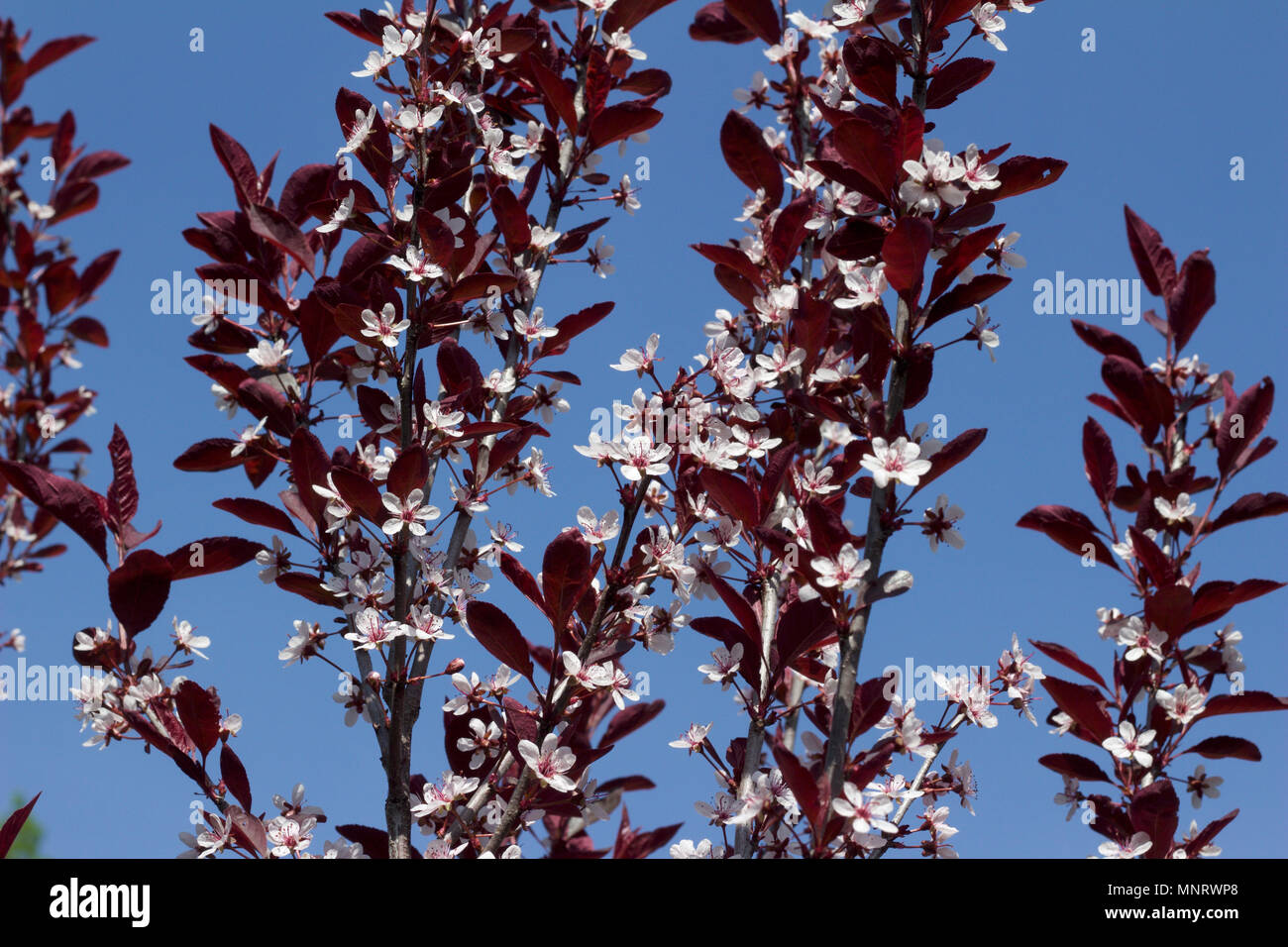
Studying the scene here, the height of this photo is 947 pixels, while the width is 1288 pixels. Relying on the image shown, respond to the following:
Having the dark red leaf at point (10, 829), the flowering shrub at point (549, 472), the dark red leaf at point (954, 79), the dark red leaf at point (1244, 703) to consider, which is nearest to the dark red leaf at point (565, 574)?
the flowering shrub at point (549, 472)

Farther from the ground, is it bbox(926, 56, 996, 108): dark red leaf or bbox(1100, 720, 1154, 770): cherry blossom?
bbox(926, 56, 996, 108): dark red leaf

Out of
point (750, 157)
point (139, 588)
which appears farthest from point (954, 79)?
point (139, 588)

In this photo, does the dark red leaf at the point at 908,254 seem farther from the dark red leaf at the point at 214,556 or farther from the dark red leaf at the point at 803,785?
the dark red leaf at the point at 214,556

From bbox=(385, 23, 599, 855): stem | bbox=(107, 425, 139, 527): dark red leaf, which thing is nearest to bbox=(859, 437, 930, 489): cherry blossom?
bbox=(385, 23, 599, 855): stem

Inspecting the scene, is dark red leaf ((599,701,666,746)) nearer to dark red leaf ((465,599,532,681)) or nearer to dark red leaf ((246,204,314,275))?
dark red leaf ((465,599,532,681))

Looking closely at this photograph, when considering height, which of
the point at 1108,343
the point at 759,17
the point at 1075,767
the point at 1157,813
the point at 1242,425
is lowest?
the point at 1157,813

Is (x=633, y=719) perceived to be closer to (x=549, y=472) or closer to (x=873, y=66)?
(x=549, y=472)

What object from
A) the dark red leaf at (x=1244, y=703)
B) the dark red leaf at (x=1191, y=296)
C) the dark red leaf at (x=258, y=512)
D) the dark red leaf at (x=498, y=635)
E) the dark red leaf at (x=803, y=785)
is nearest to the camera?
the dark red leaf at (x=803, y=785)

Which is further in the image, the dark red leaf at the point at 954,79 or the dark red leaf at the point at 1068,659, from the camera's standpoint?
the dark red leaf at the point at 1068,659

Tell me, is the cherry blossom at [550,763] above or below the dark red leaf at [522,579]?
below

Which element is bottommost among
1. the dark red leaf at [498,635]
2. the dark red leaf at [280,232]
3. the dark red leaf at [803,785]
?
the dark red leaf at [803,785]
